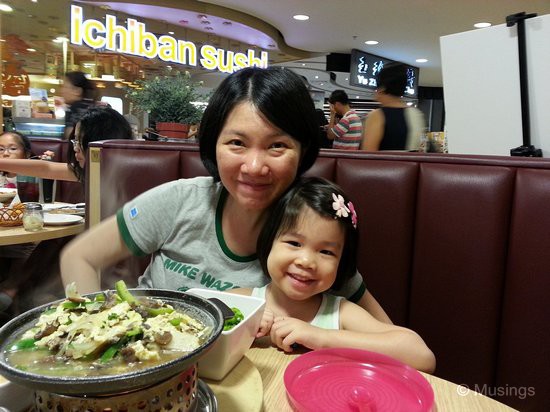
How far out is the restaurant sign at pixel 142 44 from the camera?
284 inches

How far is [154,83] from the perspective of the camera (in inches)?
110

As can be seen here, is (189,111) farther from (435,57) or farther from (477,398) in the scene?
(435,57)

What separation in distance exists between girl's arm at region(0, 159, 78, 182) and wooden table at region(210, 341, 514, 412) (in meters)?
2.59

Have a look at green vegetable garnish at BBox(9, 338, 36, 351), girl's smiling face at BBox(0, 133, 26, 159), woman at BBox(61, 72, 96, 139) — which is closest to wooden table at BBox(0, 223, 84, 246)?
girl's smiling face at BBox(0, 133, 26, 159)

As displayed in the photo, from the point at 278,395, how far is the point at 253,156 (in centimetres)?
59

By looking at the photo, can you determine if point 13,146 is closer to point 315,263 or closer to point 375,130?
point 375,130

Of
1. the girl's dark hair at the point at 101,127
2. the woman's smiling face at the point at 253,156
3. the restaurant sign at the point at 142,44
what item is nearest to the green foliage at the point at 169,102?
the girl's dark hair at the point at 101,127

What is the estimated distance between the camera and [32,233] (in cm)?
223

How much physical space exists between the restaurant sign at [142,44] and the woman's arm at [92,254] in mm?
6143

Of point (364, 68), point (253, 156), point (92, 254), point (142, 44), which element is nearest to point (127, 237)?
point (92, 254)

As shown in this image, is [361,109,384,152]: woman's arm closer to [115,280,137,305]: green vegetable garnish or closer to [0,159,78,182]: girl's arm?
[0,159,78,182]: girl's arm

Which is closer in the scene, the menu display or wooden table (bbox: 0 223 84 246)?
wooden table (bbox: 0 223 84 246)

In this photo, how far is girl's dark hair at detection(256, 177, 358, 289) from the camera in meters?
1.22

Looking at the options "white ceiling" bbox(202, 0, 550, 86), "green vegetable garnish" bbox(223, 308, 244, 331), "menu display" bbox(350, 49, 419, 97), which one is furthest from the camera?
"menu display" bbox(350, 49, 419, 97)
